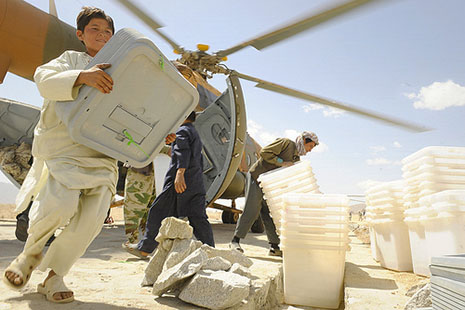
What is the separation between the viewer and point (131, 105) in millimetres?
1729

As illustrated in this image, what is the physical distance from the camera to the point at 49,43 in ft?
15.0

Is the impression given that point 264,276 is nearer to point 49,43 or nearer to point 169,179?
point 169,179

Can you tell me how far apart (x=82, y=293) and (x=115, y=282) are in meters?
0.34

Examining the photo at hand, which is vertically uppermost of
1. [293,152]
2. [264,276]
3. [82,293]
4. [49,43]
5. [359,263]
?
[49,43]

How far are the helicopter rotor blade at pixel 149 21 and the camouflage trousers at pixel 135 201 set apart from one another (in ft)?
6.54

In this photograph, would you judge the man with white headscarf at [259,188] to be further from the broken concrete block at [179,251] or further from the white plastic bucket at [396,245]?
the broken concrete block at [179,251]

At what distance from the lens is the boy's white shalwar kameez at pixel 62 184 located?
1.63 m

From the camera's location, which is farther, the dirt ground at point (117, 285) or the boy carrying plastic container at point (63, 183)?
the dirt ground at point (117, 285)

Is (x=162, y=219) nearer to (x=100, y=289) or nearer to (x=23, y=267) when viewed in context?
(x=100, y=289)

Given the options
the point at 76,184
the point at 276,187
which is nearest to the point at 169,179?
the point at 276,187

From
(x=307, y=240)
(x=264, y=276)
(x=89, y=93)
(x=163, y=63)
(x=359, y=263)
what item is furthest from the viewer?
(x=359, y=263)

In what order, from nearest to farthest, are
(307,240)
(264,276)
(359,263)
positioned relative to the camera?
1. (307,240)
2. (264,276)
3. (359,263)

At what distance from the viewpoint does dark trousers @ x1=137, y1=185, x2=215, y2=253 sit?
3.01 metres

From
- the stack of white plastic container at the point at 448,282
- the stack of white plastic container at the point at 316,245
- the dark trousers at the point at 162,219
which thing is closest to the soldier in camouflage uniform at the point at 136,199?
the dark trousers at the point at 162,219
